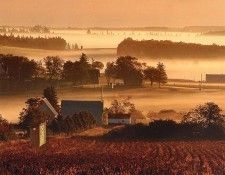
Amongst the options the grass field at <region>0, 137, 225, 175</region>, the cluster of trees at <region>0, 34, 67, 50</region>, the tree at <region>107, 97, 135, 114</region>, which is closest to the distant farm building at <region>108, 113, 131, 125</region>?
the tree at <region>107, 97, 135, 114</region>

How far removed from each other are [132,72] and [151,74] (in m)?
4.59

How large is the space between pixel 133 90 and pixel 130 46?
61182mm

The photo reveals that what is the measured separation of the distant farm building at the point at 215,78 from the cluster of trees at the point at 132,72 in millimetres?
17448

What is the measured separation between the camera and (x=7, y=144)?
151 ft

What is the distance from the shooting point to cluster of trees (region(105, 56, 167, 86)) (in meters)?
108

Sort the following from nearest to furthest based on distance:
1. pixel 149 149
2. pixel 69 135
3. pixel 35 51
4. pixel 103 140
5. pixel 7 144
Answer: pixel 149 149 < pixel 7 144 < pixel 103 140 < pixel 69 135 < pixel 35 51

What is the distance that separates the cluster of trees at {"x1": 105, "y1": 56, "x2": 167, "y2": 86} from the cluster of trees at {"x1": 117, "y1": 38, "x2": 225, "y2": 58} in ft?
116

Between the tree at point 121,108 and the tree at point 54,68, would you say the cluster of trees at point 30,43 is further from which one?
the tree at point 121,108

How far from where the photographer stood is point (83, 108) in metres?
64.8

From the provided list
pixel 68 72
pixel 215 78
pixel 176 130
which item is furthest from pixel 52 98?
pixel 215 78

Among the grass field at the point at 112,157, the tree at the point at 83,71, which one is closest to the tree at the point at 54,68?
the tree at the point at 83,71

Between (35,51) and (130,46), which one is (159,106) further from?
(130,46)

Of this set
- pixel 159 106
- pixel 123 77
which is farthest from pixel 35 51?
pixel 159 106

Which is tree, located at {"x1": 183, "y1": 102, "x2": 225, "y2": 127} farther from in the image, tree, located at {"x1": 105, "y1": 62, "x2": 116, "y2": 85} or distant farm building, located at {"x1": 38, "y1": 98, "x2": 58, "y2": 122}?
tree, located at {"x1": 105, "y1": 62, "x2": 116, "y2": 85}
